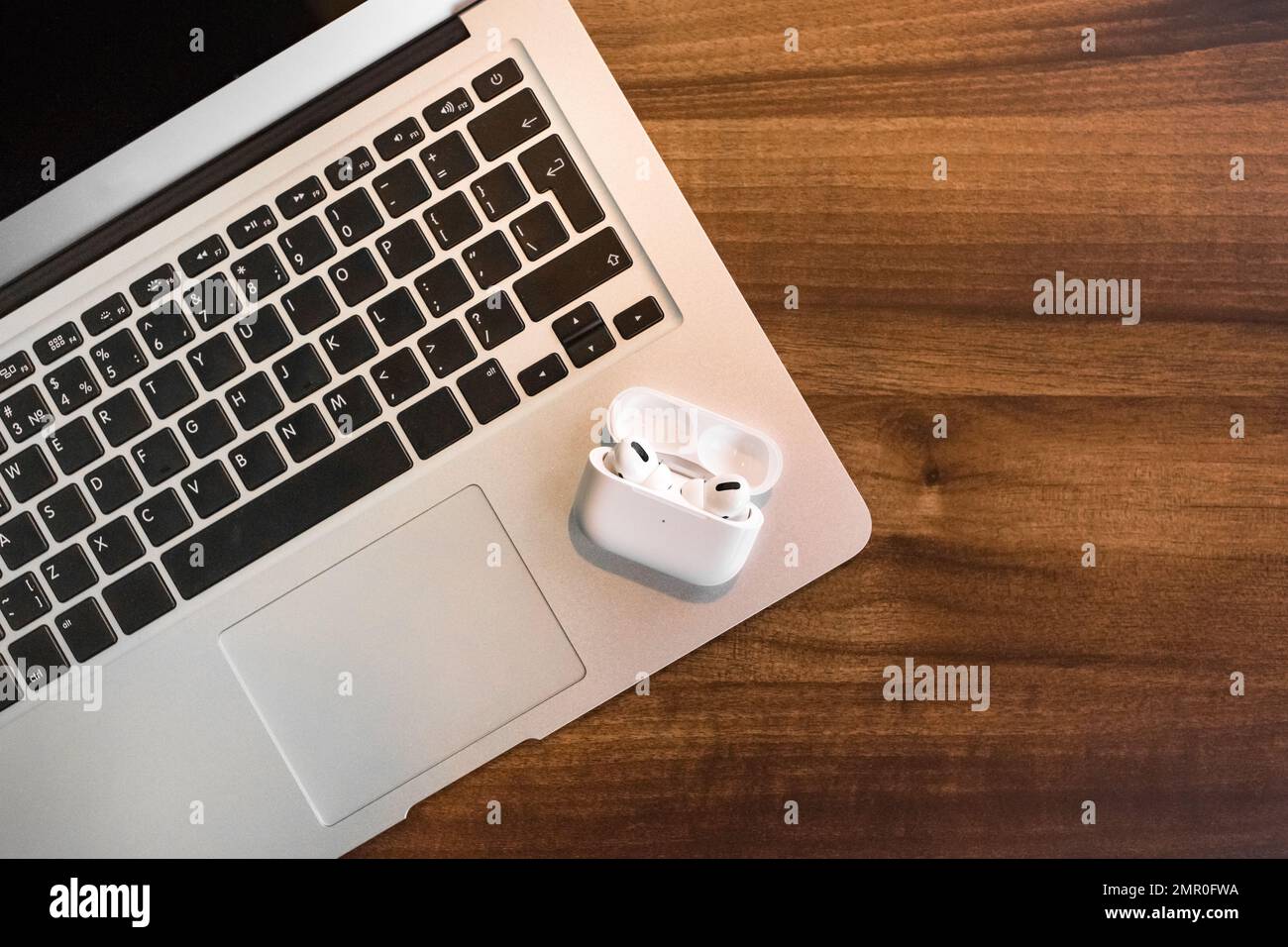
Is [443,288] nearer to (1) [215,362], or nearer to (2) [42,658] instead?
(1) [215,362]

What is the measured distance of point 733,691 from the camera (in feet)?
2.11

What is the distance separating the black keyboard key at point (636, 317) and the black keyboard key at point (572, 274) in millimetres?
23

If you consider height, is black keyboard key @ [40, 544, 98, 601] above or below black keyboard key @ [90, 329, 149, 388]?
below

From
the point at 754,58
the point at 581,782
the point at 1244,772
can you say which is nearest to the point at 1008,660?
the point at 1244,772

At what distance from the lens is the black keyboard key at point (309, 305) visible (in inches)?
23.3

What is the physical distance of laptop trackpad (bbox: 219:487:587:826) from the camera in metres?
0.61

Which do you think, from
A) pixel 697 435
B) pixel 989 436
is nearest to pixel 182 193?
pixel 697 435

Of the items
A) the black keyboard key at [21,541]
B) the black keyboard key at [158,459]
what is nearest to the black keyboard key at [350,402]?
the black keyboard key at [158,459]

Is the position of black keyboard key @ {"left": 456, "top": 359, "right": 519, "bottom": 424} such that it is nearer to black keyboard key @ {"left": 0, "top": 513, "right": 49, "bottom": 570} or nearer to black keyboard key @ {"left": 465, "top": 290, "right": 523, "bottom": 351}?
black keyboard key @ {"left": 465, "top": 290, "right": 523, "bottom": 351}

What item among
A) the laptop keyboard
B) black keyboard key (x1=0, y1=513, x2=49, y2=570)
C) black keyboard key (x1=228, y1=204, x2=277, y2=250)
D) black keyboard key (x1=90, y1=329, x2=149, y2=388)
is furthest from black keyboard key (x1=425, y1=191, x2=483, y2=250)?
black keyboard key (x1=0, y1=513, x2=49, y2=570)

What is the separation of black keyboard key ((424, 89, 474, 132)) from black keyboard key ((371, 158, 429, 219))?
Result: 0.10 ft

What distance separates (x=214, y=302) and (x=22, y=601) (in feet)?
0.75

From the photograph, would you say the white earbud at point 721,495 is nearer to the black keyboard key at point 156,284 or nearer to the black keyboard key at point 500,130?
the black keyboard key at point 500,130

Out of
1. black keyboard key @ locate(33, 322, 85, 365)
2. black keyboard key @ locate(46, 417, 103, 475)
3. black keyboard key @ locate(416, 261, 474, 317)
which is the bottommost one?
black keyboard key @ locate(46, 417, 103, 475)
